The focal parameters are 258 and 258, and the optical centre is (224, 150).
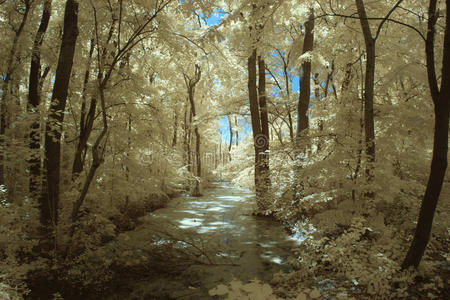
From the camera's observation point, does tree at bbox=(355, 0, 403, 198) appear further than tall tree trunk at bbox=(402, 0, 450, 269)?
Yes

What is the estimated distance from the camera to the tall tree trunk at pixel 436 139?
307cm

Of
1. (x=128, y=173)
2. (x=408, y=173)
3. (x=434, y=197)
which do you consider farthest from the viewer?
(x=128, y=173)

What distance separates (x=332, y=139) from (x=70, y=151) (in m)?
7.14

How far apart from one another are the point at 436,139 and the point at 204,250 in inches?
197

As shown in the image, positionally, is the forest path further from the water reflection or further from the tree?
the tree

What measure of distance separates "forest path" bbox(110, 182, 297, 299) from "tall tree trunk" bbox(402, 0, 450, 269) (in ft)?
7.92

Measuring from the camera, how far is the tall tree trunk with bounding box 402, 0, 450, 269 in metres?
3.07

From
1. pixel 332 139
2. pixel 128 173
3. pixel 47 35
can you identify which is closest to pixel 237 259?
pixel 332 139

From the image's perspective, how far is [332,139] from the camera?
16.7ft

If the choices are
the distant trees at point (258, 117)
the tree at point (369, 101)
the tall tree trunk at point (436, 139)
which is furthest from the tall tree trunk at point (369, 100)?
the distant trees at point (258, 117)

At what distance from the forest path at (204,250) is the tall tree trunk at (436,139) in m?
2.41

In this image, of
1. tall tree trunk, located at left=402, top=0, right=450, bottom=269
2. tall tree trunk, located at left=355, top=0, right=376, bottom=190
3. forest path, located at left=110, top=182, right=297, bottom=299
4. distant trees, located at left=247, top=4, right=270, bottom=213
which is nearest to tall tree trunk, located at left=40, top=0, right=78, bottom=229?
forest path, located at left=110, top=182, right=297, bottom=299

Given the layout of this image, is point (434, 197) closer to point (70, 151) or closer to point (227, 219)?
point (227, 219)

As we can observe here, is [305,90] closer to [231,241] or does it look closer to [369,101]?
[369,101]
